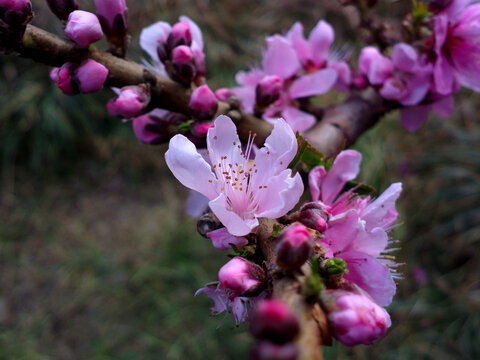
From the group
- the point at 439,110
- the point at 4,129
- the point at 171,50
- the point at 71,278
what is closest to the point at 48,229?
the point at 71,278

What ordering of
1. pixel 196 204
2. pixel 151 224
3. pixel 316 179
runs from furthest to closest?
pixel 151 224
pixel 196 204
pixel 316 179

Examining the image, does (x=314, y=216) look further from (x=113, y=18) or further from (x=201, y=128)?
(x=113, y=18)

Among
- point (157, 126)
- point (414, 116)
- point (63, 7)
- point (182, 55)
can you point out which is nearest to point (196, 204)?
point (157, 126)

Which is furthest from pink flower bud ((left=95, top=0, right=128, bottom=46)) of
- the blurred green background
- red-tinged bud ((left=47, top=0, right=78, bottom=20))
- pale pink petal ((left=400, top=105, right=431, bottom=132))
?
the blurred green background

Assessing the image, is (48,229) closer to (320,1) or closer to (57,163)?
(57,163)

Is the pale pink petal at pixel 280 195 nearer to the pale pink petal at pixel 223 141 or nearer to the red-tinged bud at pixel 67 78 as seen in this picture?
the pale pink petal at pixel 223 141

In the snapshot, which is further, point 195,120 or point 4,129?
point 4,129
